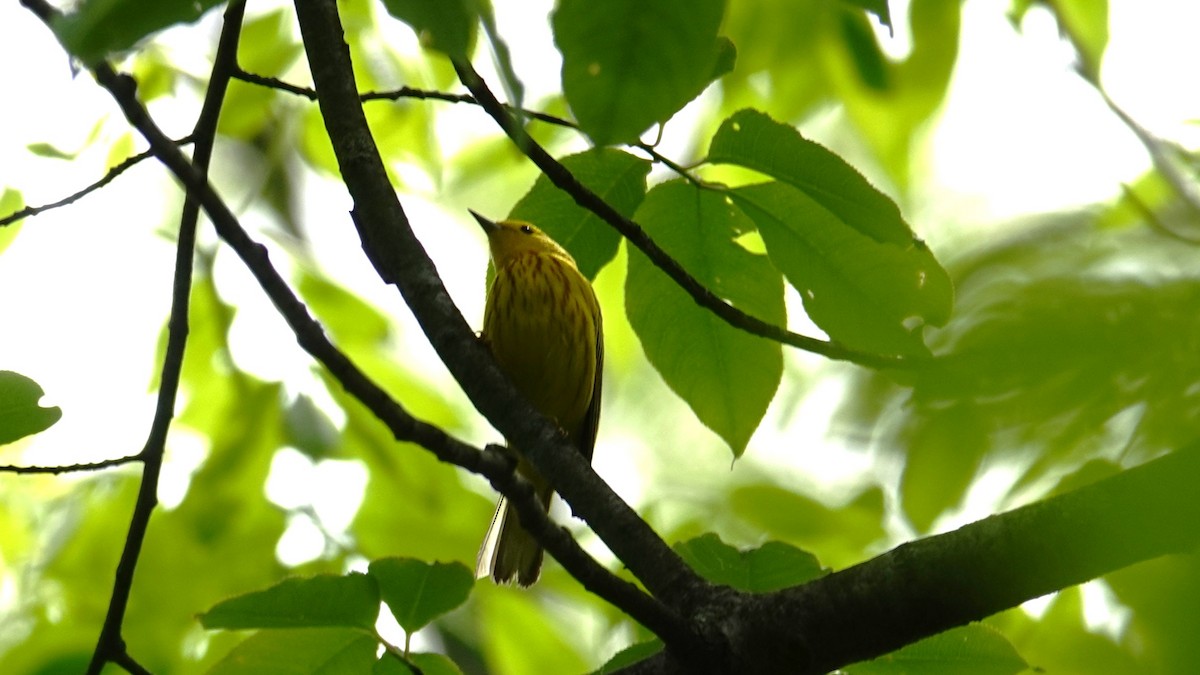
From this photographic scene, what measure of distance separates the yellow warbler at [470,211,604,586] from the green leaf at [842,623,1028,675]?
227 centimetres

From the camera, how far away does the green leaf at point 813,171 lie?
2.06 meters

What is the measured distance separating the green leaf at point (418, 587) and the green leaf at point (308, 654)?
0.09 m

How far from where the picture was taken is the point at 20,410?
189 cm

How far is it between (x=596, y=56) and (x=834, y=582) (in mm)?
1023

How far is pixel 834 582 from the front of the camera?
192cm

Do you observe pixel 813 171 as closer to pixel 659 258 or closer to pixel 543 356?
pixel 659 258

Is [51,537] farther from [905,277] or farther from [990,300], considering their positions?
[990,300]

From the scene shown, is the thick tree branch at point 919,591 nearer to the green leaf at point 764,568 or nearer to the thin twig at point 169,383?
the green leaf at point 764,568

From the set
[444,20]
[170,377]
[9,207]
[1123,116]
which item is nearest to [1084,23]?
[1123,116]

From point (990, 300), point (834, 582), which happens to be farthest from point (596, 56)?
point (834, 582)

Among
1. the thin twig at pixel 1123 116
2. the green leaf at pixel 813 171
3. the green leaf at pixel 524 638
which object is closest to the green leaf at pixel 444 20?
the green leaf at pixel 813 171

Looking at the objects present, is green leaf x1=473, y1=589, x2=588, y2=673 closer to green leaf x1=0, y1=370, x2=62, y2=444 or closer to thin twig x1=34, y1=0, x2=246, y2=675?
thin twig x1=34, y1=0, x2=246, y2=675

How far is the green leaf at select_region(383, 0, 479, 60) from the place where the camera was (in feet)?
3.52

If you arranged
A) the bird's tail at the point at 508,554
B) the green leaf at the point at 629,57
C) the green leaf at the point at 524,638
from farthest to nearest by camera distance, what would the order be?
the bird's tail at the point at 508,554 → the green leaf at the point at 524,638 → the green leaf at the point at 629,57
